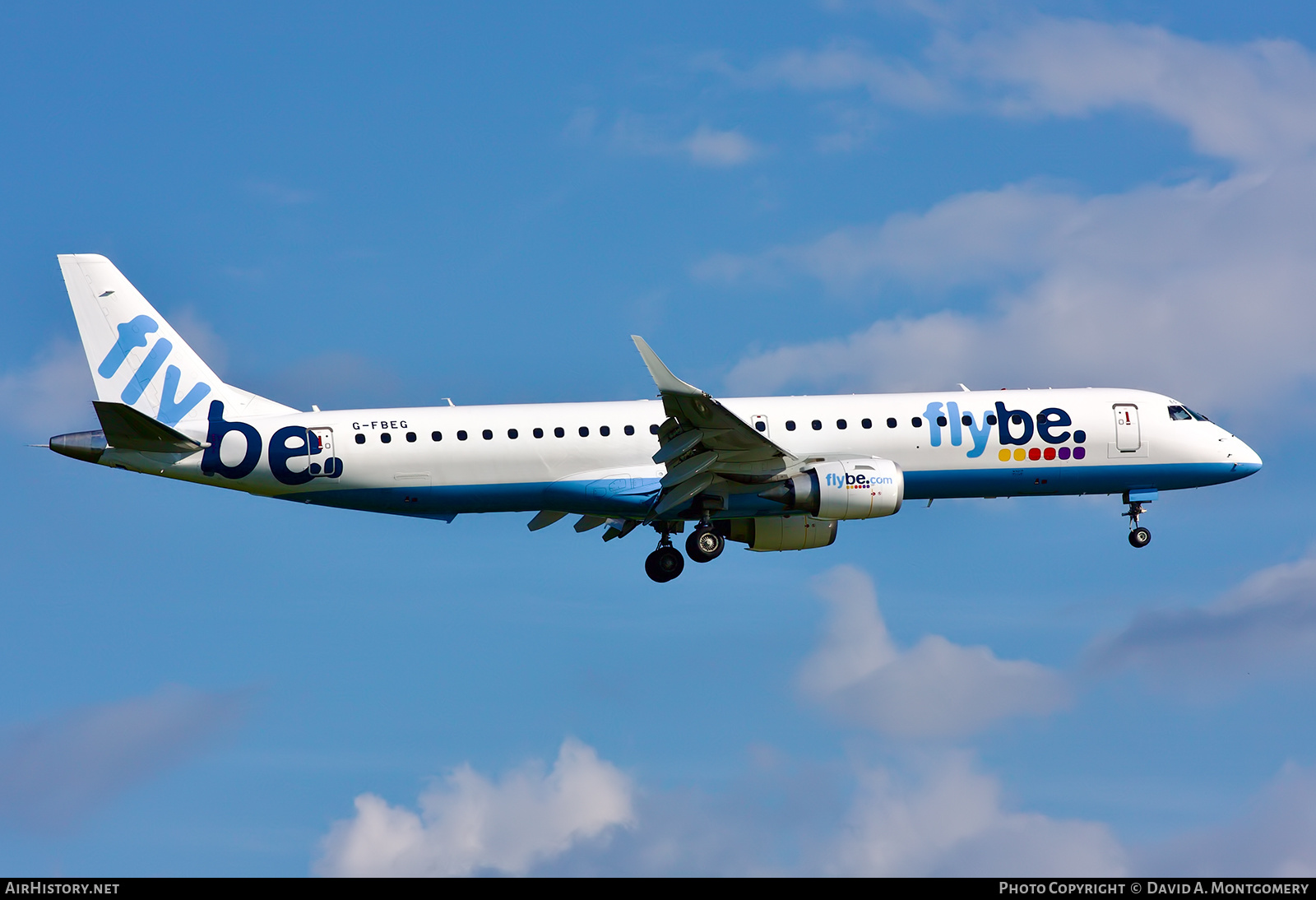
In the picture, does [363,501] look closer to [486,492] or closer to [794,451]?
[486,492]

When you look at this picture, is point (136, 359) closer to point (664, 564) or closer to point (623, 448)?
point (623, 448)

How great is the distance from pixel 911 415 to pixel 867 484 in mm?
3949

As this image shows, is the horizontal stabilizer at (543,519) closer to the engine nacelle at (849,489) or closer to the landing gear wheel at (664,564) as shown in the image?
the landing gear wheel at (664,564)

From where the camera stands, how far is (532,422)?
49.4m

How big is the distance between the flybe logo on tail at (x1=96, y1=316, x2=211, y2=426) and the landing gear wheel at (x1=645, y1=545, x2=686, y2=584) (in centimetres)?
1564

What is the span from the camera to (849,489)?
47.6 meters

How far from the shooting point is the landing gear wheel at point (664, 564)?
51.5 metres

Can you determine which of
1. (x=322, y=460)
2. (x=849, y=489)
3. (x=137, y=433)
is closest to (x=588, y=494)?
(x=849, y=489)

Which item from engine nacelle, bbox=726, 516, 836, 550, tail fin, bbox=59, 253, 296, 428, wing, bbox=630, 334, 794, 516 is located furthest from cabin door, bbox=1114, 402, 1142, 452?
tail fin, bbox=59, 253, 296, 428

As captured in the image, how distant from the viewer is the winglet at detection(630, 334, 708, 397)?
44.2 m

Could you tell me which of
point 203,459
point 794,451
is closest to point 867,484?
point 794,451

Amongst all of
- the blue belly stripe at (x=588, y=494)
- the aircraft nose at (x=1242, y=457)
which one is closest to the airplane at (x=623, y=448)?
the blue belly stripe at (x=588, y=494)
